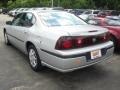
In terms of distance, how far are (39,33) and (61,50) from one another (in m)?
0.91

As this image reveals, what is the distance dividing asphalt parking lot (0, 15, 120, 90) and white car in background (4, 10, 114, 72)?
0.35 meters

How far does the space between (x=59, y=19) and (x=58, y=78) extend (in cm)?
156

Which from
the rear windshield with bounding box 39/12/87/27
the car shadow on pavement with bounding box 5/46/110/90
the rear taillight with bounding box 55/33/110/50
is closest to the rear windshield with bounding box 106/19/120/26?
the rear windshield with bounding box 39/12/87/27

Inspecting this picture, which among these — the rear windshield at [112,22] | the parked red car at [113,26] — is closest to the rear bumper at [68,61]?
the parked red car at [113,26]

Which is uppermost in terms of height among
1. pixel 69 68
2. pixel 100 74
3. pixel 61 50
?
pixel 61 50

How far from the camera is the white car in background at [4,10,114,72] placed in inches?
174

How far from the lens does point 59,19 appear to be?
18.5 ft

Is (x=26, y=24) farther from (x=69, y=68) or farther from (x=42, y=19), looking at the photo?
(x=69, y=68)

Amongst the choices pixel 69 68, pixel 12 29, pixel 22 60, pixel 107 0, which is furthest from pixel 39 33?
pixel 107 0

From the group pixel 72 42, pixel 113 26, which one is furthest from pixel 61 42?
pixel 113 26

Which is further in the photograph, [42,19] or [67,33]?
[42,19]

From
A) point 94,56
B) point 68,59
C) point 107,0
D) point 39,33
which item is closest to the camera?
point 68,59

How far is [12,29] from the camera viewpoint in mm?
6965

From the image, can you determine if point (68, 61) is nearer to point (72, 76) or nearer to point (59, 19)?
point (72, 76)
